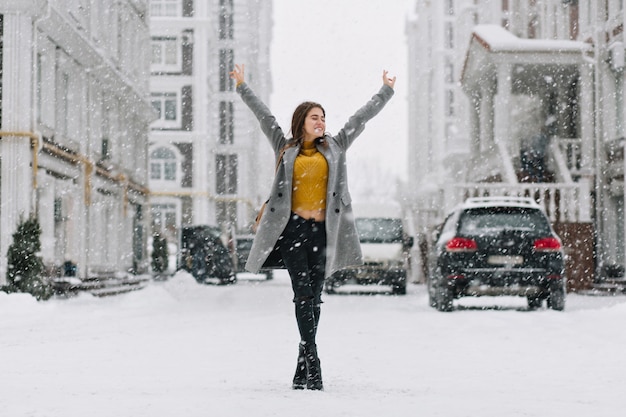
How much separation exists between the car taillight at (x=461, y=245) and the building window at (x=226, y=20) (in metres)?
51.4

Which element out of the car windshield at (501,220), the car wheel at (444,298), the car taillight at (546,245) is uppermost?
the car windshield at (501,220)

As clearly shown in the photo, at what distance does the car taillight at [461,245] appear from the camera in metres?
14.3

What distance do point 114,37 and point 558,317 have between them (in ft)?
60.0

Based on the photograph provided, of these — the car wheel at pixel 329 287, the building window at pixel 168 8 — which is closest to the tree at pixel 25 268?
the car wheel at pixel 329 287

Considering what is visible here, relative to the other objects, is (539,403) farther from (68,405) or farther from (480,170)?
(480,170)

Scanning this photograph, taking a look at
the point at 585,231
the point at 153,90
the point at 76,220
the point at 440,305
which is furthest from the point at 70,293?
the point at 153,90

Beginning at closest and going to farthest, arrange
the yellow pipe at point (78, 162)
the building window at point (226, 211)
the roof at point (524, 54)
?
the yellow pipe at point (78, 162) < the roof at point (524, 54) < the building window at point (226, 211)

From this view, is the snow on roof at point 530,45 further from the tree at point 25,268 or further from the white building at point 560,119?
the tree at point 25,268

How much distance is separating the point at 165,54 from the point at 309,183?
52236 millimetres

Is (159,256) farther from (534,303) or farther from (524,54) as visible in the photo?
(534,303)

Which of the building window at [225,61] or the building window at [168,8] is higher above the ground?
the building window at [168,8]

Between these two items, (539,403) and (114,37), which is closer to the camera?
(539,403)

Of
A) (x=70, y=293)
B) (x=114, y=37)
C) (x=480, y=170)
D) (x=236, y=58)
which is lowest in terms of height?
(x=70, y=293)

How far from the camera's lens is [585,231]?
21562mm
